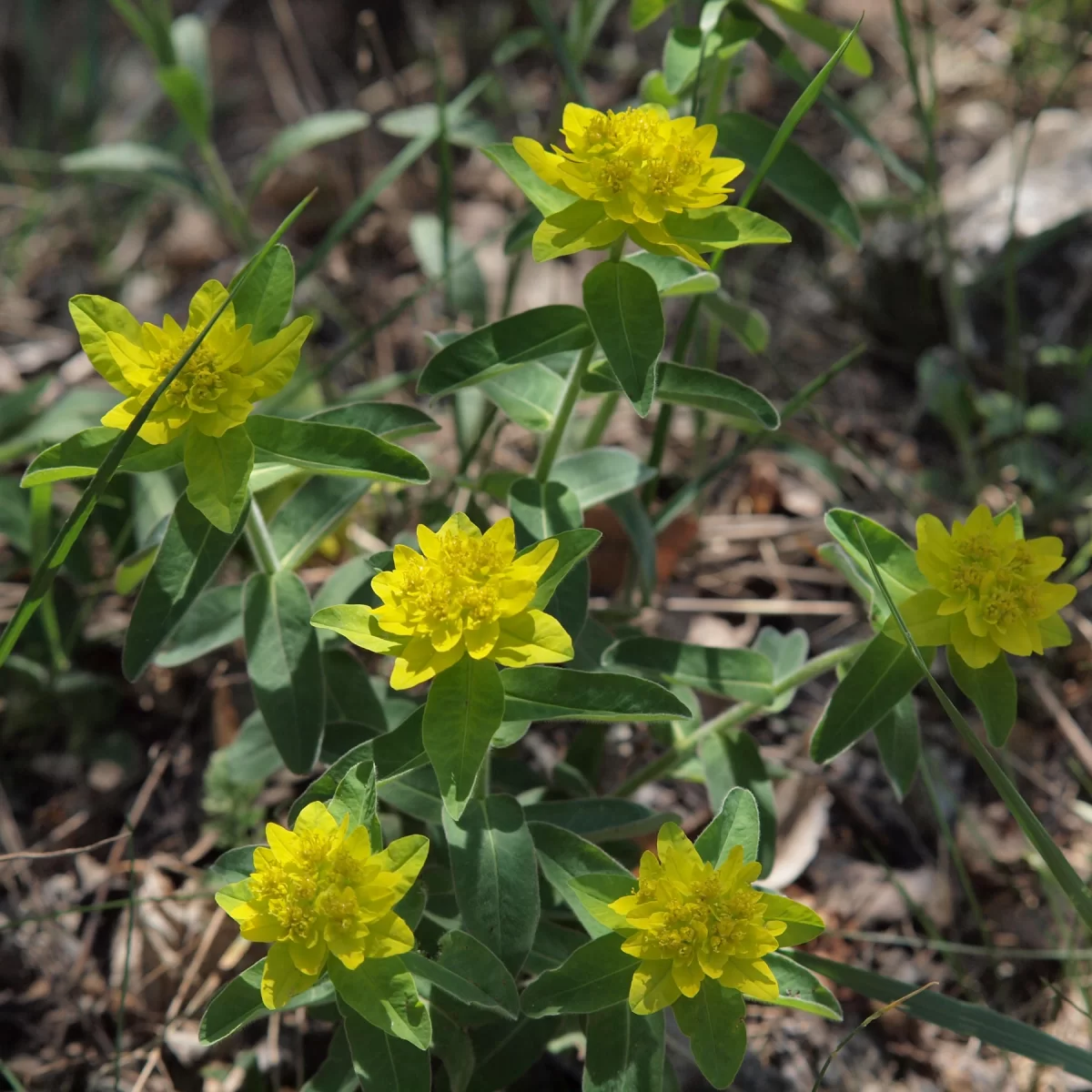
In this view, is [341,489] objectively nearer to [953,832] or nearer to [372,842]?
[372,842]

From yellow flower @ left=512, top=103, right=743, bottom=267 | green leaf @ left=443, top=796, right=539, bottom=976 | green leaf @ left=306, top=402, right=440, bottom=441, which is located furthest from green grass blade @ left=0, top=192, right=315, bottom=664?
green leaf @ left=443, top=796, right=539, bottom=976

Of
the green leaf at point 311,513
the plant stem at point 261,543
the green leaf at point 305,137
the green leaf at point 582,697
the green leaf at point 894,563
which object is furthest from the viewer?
the green leaf at point 305,137

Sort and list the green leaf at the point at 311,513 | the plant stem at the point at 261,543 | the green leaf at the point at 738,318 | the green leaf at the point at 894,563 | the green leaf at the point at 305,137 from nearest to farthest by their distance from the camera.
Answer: the green leaf at the point at 894,563 < the plant stem at the point at 261,543 < the green leaf at the point at 311,513 < the green leaf at the point at 738,318 < the green leaf at the point at 305,137

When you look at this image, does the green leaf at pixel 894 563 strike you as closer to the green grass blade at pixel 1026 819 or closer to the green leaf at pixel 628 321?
the green grass blade at pixel 1026 819

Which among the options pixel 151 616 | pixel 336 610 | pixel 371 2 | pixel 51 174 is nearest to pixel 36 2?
pixel 51 174

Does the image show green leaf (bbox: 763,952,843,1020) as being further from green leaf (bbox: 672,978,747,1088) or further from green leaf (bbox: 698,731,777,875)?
green leaf (bbox: 698,731,777,875)

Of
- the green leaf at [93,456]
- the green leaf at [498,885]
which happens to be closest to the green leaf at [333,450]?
the green leaf at [93,456]

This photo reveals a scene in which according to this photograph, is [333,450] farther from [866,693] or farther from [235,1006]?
[866,693]

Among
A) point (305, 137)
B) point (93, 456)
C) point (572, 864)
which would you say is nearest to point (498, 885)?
point (572, 864)
